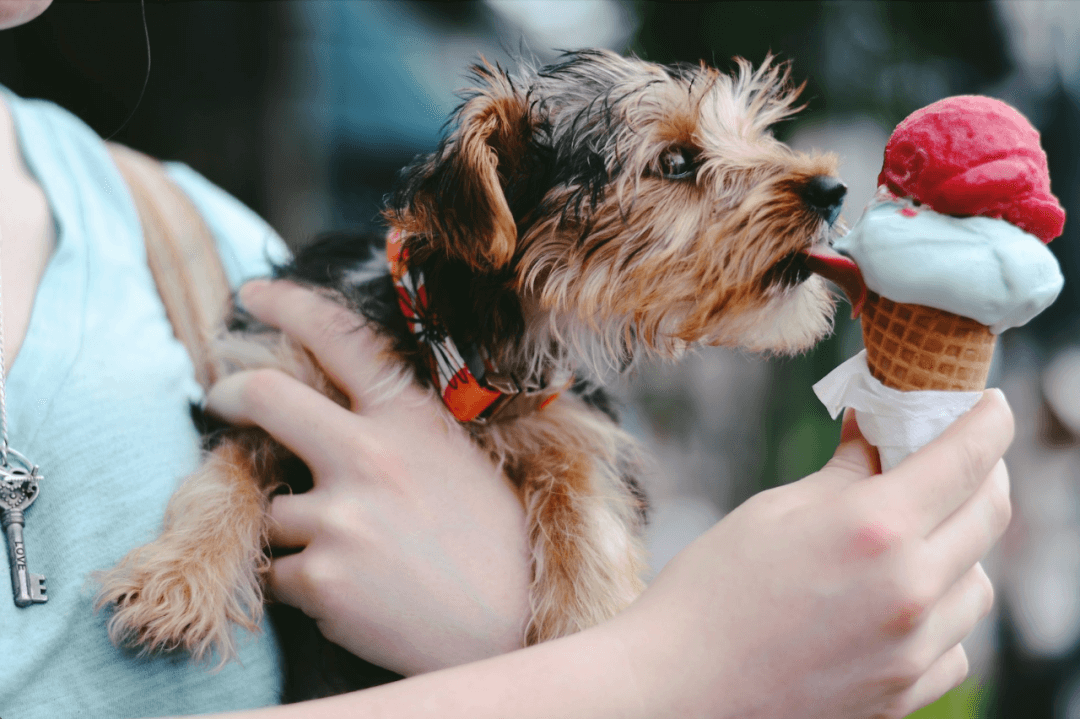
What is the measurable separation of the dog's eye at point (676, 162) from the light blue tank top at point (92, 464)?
4.07 feet

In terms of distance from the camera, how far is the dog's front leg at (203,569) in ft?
4.72

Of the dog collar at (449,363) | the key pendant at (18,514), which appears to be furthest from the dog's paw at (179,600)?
the dog collar at (449,363)

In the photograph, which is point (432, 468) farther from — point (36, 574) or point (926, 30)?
point (926, 30)

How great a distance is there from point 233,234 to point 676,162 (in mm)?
1399

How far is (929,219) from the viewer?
0.97 m

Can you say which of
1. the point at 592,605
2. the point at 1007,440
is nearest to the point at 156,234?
the point at 592,605

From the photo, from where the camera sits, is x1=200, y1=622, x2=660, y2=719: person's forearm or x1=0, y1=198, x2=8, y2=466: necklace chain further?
x1=0, y1=198, x2=8, y2=466: necklace chain

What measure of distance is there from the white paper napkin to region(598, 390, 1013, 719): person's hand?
0.16 feet

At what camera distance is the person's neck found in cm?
142

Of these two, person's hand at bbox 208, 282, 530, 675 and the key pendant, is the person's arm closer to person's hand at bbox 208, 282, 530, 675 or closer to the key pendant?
person's hand at bbox 208, 282, 530, 675

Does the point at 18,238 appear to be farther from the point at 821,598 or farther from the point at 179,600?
the point at 821,598

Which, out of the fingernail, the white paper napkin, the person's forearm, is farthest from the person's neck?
the fingernail

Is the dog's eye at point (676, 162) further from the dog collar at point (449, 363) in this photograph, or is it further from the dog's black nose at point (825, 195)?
the dog collar at point (449, 363)

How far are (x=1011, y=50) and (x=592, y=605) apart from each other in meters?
3.49
